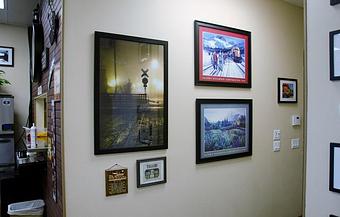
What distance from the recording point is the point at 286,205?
10.9 ft

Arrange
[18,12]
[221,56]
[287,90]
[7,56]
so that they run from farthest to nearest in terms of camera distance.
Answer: [7,56], [18,12], [287,90], [221,56]

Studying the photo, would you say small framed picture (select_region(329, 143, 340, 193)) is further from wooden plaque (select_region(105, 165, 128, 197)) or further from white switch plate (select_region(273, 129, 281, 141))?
white switch plate (select_region(273, 129, 281, 141))

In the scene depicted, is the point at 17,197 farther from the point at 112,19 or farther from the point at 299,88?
the point at 299,88

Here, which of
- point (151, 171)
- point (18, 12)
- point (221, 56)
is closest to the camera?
point (151, 171)

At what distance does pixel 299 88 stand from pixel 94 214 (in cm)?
295

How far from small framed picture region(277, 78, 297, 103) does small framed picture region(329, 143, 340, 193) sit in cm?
186

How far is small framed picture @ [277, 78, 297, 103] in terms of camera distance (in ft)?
10.6

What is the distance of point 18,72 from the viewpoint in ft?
15.1

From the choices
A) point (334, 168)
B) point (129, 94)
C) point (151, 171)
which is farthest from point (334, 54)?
point (151, 171)

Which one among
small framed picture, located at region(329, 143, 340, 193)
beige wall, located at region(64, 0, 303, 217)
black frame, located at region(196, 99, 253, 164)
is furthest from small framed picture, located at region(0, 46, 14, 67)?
small framed picture, located at region(329, 143, 340, 193)

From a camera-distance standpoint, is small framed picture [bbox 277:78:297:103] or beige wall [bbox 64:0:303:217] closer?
beige wall [bbox 64:0:303:217]

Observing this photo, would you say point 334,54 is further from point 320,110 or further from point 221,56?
point 221,56

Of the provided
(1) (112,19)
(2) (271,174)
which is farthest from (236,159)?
(1) (112,19)

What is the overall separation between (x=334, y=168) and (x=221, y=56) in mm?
1551
